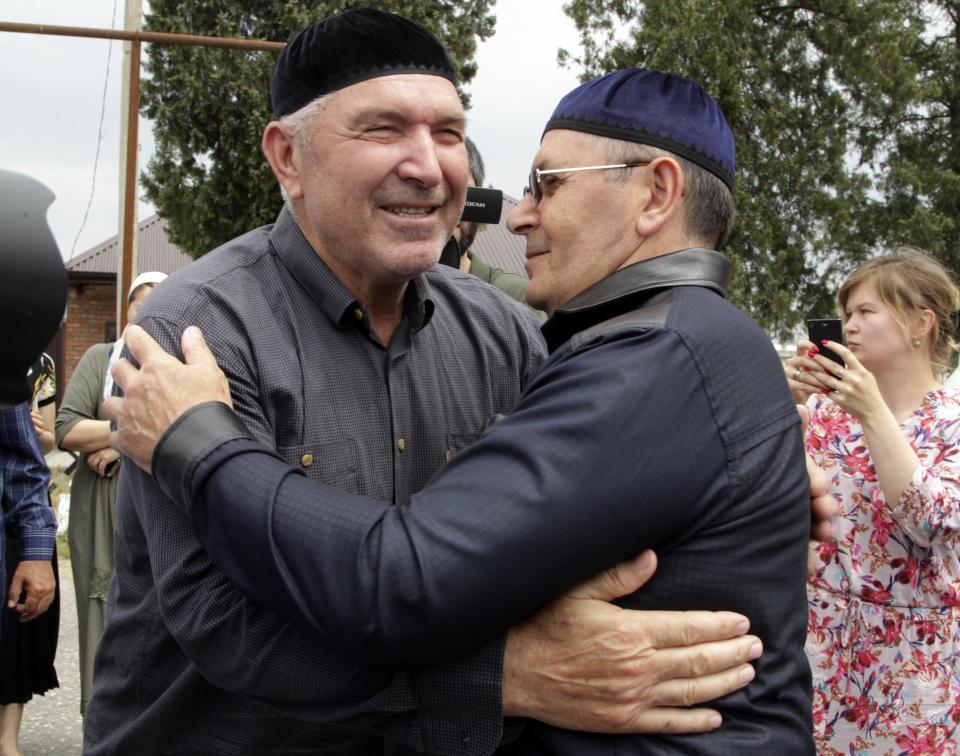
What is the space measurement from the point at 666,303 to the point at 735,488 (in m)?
0.33

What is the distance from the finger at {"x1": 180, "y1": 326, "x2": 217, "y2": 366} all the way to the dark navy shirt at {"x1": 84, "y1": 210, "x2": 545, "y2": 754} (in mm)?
73

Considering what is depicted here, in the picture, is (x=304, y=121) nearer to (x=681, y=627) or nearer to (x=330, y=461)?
(x=330, y=461)

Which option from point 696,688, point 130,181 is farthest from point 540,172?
point 130,181

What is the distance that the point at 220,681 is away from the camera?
154 centimetres

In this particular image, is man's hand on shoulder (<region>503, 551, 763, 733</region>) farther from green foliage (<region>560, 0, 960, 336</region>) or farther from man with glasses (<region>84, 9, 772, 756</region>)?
green foliage (<region>560, 0, 960, 336</region>)

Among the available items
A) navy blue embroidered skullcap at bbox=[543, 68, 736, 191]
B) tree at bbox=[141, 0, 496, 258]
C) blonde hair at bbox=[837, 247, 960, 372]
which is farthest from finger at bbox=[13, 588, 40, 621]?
tree at bbox=[141, 0, 496, 258]

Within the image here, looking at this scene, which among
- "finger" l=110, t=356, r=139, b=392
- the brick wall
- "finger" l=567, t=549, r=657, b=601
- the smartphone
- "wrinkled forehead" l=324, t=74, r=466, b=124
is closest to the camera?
"finger" l=567, t=549, r=657, b=601

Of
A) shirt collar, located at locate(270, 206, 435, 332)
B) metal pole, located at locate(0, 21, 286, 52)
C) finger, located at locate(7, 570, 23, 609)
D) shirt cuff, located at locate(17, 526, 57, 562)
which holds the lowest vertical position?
finger, located at locate(7, 570, 23, 609)

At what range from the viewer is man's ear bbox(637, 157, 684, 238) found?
175 cm

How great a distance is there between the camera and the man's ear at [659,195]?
1.75m

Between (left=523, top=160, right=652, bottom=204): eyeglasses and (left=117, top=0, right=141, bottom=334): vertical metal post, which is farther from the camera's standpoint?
(left=117, top=0, right=141, bottom=334): vertical metal post

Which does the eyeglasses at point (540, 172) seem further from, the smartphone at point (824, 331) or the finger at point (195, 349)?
the smartphone at point (824, 331)

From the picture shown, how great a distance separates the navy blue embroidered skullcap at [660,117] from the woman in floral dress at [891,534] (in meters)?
1.65

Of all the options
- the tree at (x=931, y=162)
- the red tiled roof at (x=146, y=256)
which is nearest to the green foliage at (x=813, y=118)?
the tree at (x=931, y=162)
